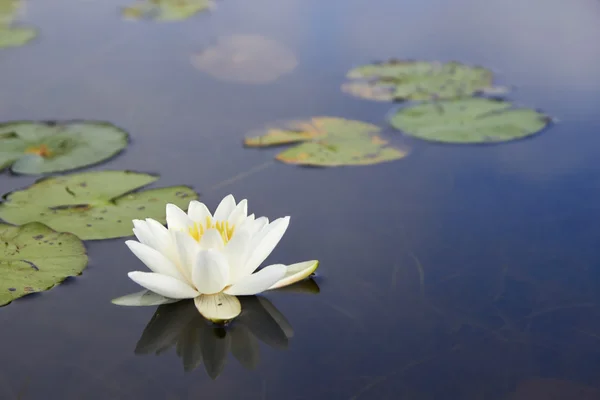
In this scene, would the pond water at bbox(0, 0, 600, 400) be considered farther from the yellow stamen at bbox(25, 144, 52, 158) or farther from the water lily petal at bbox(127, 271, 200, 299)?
the yellow stamen at bbox(25, 144, 52, 158)

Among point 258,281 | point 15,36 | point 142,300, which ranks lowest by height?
point 15,36

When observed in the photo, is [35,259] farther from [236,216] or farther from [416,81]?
[416,81]

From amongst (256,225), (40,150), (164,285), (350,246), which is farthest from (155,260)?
(40,150)

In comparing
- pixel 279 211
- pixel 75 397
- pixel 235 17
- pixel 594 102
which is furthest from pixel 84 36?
pixel 75 397

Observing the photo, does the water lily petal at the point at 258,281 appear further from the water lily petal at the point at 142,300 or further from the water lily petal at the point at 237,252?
the water lily petal at the point at 142,300

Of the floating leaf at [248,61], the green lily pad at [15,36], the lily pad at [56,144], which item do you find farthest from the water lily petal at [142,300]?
the green lily pad at [15,36]

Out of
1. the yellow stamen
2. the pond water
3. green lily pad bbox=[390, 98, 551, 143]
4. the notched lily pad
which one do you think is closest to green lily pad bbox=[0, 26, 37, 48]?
the notched lily pad
